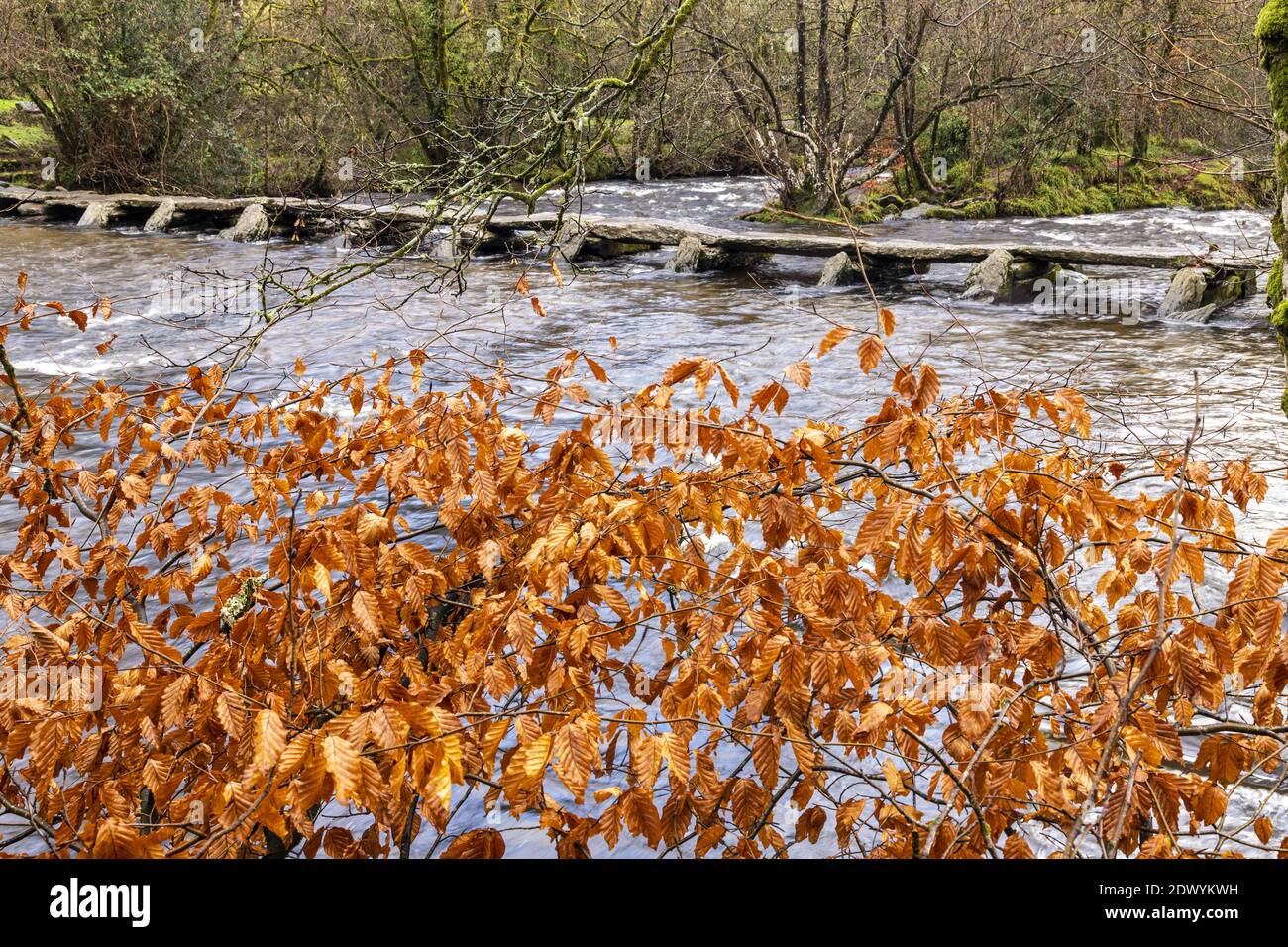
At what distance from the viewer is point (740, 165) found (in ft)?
86.3

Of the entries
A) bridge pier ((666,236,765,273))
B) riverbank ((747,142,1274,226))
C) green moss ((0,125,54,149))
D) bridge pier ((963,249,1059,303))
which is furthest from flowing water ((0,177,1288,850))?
green moss ((0,125,54,149))

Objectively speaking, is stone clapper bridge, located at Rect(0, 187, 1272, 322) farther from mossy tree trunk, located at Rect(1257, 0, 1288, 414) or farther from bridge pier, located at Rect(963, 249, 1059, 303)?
mossy tree trunk, located at Rect(1257, 0, 1288, 414)

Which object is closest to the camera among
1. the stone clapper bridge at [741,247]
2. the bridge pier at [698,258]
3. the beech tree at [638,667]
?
the beech tree at [638,667]

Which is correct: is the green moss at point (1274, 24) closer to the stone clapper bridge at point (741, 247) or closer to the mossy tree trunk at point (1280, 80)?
the mossy tree trunk at point (1280, 80)

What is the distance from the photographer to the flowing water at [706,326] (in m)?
9.22

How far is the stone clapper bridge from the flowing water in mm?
367

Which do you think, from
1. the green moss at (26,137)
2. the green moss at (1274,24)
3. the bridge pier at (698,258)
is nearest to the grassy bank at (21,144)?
the green moss at (26,137)

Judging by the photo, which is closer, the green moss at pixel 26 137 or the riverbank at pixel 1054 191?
the riverbank at pixel 1054 191

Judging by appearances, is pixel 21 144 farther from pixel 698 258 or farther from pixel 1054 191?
→ pixel 1054 191

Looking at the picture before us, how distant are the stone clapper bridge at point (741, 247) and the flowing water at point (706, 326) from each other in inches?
14.4
